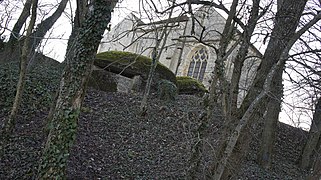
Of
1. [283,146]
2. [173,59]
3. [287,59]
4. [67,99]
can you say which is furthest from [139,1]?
[173,59]

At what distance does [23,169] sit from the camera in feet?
16.9

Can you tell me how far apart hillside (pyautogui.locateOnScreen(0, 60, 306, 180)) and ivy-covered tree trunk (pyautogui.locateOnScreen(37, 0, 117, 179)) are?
0.73 m

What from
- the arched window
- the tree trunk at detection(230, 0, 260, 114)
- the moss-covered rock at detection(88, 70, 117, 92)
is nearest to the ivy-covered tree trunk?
the tree trunk at detection(230, 0, 260, 114)

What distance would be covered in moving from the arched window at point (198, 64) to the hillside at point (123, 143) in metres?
10.6

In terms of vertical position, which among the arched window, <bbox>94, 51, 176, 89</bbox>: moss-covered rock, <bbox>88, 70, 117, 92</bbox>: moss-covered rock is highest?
the arched window

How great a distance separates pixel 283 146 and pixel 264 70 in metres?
8.31

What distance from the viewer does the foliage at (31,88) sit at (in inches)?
304

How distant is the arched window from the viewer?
70.0 ft

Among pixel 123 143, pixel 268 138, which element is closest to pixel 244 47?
pixel 123 143

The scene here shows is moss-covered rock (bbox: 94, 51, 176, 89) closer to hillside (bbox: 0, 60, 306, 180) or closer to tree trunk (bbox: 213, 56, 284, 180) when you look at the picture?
hillside (bbox: 0, 60, 306, 180)

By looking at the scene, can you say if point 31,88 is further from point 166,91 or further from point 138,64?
point 166,91

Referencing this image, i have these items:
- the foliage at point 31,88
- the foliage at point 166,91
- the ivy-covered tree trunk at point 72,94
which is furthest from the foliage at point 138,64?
the ivy-covered tree trunk at point 72,94

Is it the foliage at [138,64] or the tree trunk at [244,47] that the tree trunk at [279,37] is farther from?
the foliage at [138,64]

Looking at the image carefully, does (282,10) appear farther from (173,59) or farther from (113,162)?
(173,59)
